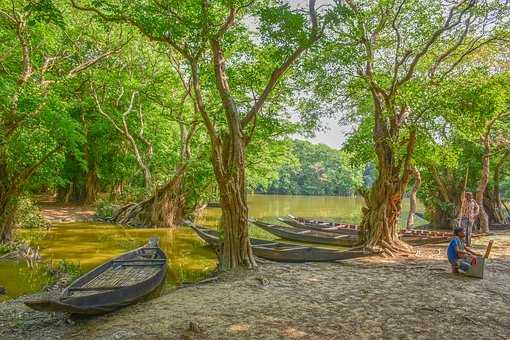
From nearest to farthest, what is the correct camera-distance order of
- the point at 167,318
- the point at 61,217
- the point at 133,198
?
1. the point at 167,318
2. the point at 61,217
3. the point at 133,198

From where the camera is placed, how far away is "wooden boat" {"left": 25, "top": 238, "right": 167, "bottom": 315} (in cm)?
609

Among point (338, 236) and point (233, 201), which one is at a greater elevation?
point (233, 201)

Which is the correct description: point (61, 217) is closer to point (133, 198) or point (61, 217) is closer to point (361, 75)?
point (133, 198)

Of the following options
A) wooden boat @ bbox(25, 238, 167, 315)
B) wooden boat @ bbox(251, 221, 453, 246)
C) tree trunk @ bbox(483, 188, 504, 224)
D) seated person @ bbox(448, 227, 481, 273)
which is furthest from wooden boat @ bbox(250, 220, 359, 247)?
tree trunk @ bbox(483, 188, 504, 224)

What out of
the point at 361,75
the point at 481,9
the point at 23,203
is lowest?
the point at 23,203

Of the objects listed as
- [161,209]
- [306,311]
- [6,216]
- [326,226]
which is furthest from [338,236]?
[6,216]

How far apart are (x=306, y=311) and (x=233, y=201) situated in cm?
389

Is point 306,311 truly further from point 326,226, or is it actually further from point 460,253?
point 326,226

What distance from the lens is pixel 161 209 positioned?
72.4ft

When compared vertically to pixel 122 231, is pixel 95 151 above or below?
above

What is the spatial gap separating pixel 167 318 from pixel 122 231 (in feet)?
49.2

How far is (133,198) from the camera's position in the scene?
2609 cm

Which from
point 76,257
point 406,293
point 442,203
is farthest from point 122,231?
point 442,203

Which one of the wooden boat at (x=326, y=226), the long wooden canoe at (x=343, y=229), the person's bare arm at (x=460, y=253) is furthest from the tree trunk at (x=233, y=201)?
the wooden boat at (x=326, y=226)
